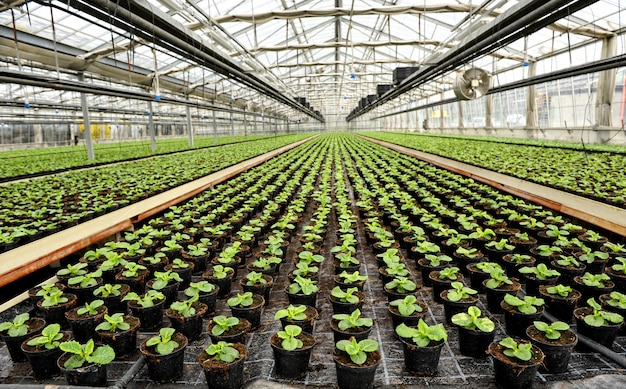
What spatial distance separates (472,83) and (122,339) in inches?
299

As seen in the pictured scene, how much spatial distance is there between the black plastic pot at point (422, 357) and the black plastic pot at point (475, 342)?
0.88 ft

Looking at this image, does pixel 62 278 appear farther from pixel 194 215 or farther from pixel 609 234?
pixel 609 234

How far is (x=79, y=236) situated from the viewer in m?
4.04

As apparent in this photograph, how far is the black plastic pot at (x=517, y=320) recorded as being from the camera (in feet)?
8.07

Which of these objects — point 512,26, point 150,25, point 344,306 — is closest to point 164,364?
point 344,306

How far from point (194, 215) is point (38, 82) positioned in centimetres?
294

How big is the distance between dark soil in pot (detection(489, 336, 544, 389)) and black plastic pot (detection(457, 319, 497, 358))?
9.3 inches

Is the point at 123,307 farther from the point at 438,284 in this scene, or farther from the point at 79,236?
the point at 438,284

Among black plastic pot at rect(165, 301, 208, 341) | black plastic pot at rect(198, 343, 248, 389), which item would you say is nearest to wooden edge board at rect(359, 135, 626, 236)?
black plastic pot at rect(198, 343, 248, 389)

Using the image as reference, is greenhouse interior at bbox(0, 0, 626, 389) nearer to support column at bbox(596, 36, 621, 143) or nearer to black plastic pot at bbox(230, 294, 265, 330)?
black plastic pot at bbox(230, 294, 265, 330)

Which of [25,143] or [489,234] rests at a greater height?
[25,143]

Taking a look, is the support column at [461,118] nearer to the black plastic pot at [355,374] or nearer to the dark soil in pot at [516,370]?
the dark soil in pot at [516,370]

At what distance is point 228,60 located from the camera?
7055 mm

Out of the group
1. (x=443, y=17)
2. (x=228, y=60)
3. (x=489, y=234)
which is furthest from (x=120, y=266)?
(x=443, y=17)
